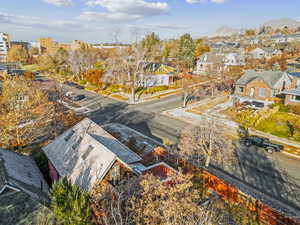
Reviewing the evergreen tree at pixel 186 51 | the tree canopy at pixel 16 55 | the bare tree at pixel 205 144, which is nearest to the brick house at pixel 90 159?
the bare tree at pixel 205 144

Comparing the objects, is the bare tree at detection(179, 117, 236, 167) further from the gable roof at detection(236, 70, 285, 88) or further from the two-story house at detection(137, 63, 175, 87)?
the two-story house at detection(137, 63, 175, 87)

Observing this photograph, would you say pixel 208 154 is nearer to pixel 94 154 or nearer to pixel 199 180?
pixel 199 180

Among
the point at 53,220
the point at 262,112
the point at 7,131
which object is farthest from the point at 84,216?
the point at 262,112

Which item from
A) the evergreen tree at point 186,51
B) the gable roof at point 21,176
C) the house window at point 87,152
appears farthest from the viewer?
the evergreen tree at point 186,51

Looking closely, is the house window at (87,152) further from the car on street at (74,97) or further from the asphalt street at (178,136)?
the car on street at (74,97)

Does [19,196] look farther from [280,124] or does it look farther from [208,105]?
[208,105]

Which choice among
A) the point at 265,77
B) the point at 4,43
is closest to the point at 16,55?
the point at 4,43
